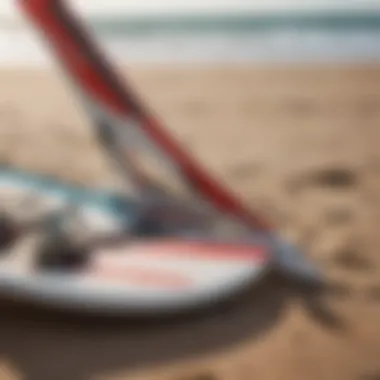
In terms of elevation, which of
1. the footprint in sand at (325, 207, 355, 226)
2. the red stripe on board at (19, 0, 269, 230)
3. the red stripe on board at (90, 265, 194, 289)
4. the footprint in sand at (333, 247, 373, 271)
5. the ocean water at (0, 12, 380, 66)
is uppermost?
the ocean water at (0, 12, 380, 66)

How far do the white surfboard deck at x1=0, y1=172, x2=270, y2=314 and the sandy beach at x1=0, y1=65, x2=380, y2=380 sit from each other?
3 cm

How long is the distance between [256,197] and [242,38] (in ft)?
3.38

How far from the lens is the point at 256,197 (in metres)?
1.43

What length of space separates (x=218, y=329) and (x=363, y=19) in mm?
1387

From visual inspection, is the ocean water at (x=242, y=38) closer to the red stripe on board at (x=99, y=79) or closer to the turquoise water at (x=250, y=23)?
the turquoise water at (x=250, y=23)

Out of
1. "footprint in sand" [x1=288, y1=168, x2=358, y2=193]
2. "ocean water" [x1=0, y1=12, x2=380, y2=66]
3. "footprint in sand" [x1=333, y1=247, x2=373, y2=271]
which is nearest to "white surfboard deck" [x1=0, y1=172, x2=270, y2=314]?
"footprint in sand" [x1=333, y1=247, x2=373, y2=271]

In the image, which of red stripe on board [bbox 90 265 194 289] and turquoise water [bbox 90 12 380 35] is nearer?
red stripe on board [bbox 90 265 194 289]

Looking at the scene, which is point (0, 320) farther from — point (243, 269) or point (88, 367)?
point (243, 269)

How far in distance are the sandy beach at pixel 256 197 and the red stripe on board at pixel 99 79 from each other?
14 centimetres

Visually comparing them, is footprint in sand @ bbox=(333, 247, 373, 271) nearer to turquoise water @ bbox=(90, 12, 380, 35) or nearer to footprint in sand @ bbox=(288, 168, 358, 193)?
footprint in sand @ bbox=(288, 168, 358, 193)

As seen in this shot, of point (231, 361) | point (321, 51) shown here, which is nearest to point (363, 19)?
point (321, 51)

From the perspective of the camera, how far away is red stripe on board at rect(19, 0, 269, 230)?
1.13m

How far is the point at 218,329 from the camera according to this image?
3.59 ft

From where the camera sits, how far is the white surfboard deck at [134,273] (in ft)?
3.49
